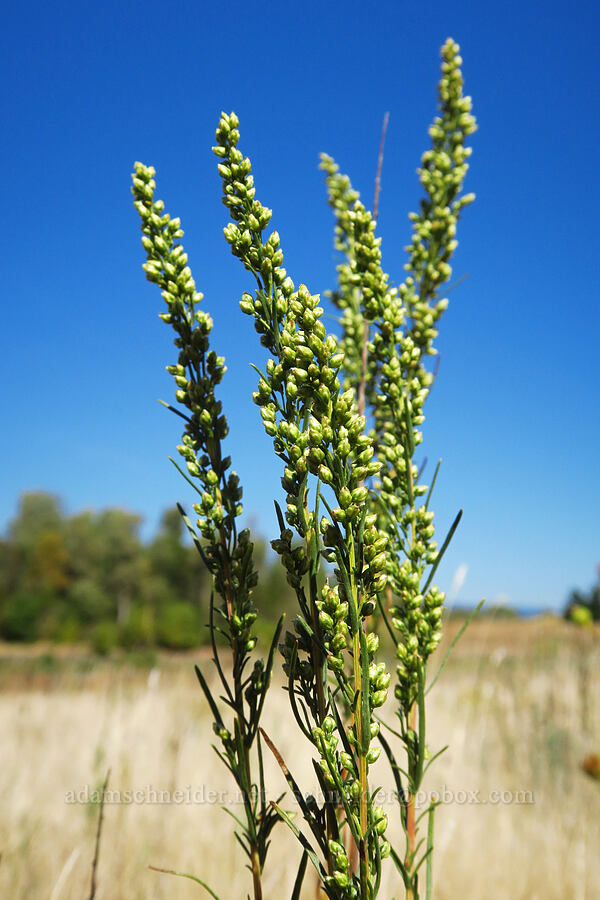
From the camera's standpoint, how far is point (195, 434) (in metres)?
1.18

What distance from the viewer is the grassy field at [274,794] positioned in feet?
11.3

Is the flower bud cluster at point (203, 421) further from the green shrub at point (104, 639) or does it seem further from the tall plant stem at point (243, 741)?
the green shrub at point (104, 639)

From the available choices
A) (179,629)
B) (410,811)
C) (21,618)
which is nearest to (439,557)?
(410,811)

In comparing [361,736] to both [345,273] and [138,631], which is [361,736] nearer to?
[345,273]

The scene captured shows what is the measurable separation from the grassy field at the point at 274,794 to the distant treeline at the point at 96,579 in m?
50.3

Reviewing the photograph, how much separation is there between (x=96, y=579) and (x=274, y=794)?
6433cm

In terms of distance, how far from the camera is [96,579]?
212ft

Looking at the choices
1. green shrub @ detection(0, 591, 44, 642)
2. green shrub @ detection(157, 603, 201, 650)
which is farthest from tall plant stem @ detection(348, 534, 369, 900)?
green shrub @ detection(0, 591, 44, 642)

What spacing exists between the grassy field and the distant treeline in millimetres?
50254

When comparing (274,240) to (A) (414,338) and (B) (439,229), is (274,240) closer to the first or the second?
(A) (414,338)

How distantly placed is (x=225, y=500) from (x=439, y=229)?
1.07 m

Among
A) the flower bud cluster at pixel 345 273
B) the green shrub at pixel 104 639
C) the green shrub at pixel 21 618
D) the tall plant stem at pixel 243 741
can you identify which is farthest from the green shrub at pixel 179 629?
the tall plant stem at pixel 243 741

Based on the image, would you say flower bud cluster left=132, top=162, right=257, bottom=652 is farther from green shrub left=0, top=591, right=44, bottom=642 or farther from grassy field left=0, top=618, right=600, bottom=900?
green shrub left=0, top=591, right=44, bottom=642

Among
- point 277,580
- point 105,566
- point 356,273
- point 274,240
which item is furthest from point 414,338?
point 105,566
